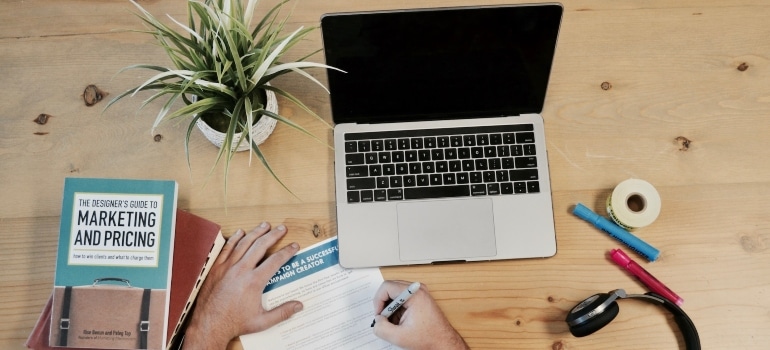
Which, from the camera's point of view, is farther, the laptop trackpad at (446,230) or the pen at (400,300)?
the laptop trackpad at (446,230)

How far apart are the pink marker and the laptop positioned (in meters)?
0.10

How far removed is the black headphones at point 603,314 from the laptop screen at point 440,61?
0.31m

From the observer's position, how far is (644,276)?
3.13 feet

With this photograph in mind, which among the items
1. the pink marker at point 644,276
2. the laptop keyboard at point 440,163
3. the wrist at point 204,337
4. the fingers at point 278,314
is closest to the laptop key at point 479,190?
the laptop keyboard at point 440,163

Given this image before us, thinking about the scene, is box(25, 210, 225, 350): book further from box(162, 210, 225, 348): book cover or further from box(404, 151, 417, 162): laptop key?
box(404, 151, 417, 162): laptop key

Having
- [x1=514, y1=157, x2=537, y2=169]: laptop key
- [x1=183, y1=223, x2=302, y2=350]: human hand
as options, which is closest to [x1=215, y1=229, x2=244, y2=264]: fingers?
[x1=183, y1=223, x2=302, y2=350]: human hand

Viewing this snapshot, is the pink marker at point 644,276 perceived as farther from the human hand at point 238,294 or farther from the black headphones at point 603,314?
the human hand at point 238,294

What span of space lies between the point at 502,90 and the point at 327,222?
0.34 metres

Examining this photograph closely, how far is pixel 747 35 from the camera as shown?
42.0 inches

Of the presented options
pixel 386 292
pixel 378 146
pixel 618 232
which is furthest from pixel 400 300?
pixel 618 232

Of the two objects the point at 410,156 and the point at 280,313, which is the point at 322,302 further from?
the point at 410,156

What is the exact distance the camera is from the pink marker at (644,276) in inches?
37.3

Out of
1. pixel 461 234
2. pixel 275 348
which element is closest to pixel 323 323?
pixel 275 348

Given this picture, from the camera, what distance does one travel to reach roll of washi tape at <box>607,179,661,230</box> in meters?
0.95
